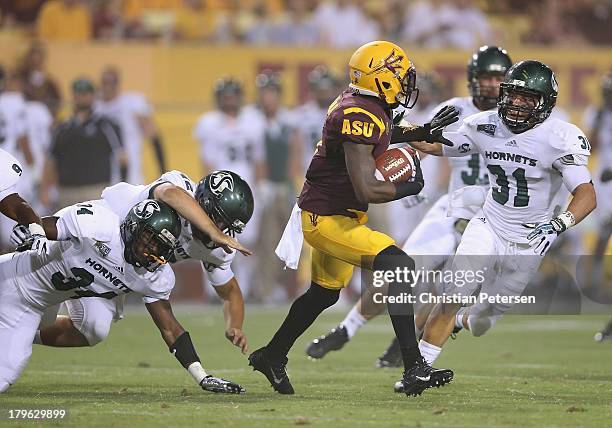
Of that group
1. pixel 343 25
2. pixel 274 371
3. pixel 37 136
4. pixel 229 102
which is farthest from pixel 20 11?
pixel 274 371

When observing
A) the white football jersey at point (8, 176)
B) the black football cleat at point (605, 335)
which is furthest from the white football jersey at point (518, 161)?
the white football jersey at point (8, 176)

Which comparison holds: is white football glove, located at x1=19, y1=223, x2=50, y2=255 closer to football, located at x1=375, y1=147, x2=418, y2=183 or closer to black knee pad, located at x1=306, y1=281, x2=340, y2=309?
black knee pad, located at x1=306, y1=281, x2=340, y2=309

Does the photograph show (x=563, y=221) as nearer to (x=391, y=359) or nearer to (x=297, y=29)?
(x=391, y=359)

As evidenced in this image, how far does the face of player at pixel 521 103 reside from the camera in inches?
277

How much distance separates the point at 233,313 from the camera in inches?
265

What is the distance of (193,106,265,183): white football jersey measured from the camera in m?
13.1

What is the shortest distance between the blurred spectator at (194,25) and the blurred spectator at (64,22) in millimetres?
1054

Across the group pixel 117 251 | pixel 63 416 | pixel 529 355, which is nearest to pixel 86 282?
pixel 117 251

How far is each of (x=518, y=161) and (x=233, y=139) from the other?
251 inches

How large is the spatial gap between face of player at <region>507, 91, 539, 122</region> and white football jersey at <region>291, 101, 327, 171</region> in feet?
20.4

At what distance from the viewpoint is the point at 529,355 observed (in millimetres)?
9016

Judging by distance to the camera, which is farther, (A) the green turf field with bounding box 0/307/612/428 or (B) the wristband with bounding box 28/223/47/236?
(B) the wristband with bounding box 28/223/47/236

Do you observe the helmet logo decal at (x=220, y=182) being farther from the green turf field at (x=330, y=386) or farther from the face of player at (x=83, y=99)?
the face of player at (x=83, y=99)

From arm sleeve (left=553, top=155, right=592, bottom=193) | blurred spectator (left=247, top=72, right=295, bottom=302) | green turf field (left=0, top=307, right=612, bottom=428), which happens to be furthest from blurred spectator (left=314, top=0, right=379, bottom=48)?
arm sleeve (left=553, top=155, right=592, bottom=193)
